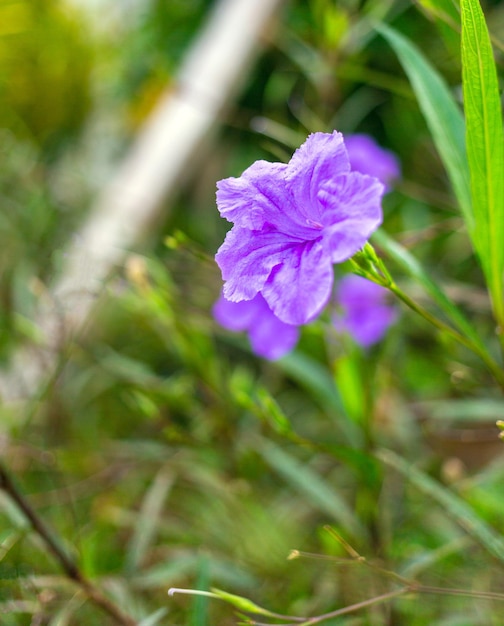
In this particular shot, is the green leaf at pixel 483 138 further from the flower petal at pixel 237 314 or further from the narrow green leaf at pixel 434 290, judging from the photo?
the flower petal at pixel 237 314

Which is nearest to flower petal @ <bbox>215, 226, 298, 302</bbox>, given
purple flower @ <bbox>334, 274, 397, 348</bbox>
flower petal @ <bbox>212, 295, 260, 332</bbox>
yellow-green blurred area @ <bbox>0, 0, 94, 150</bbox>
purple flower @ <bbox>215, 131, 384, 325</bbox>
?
purple flower @ <bbox>215, 131, 384, 325</bbox>

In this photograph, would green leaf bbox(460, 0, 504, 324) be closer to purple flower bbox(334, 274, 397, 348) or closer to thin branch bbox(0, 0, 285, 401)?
purple flower bbox(334, 274, 397, 348)

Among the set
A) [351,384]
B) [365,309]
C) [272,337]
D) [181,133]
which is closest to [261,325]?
[272,337]

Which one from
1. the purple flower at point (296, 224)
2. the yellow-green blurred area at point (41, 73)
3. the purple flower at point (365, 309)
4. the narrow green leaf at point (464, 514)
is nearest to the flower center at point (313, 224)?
the purple flower at point (296, 224)

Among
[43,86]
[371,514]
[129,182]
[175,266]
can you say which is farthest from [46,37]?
[371,514]

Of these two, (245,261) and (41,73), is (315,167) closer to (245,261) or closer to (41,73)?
(245,261)

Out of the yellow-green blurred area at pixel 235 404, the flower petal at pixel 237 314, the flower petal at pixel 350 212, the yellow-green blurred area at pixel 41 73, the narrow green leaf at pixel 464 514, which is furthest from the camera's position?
the yellow-green blurred area at pixel 41 73
